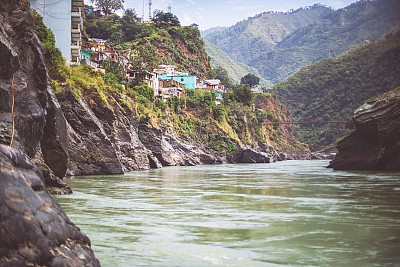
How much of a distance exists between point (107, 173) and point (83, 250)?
1182 inches

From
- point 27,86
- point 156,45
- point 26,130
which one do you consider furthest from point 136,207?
point 156,45

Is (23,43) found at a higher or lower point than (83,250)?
higher

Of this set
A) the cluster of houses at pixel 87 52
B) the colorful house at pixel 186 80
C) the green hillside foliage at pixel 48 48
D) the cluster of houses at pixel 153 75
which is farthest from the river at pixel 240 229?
the colorful house at pixel 186 80

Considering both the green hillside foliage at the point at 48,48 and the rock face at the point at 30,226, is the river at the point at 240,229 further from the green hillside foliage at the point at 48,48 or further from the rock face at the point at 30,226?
the green hillside foliage at the point at 48,48

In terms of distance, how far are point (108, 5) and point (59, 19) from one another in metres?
80.1

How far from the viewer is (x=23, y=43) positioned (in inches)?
799

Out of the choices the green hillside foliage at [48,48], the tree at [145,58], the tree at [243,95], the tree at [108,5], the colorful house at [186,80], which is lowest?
the green hillside foliage at [48,48]

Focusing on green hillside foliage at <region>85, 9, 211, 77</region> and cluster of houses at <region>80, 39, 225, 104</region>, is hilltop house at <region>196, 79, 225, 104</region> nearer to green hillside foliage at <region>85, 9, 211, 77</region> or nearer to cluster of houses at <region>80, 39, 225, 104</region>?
cluster of houses at <region>80, 39, 225, 104</region>

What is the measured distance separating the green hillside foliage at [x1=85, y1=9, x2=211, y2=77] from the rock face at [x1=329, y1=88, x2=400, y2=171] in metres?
53.7

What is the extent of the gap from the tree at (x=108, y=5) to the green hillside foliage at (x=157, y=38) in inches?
179

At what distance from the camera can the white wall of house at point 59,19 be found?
4512 centimetres

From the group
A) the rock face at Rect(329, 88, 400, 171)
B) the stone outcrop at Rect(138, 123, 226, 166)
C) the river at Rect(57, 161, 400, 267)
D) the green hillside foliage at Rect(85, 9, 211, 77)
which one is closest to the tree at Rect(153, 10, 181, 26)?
the green hillside foliage at Rect(85, 9, 211, 77)

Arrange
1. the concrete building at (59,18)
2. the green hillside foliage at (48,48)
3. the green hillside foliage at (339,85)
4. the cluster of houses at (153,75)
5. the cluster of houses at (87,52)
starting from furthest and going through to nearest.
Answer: the green hillside foliage at (339,85) → the cluster of houses at (153,75) → the cluster of houses at (87,52) → the concrete building at (59,18) → the green hillside foliage at (48,48)

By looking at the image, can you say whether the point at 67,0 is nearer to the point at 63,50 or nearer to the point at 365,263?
the point at 63,50
